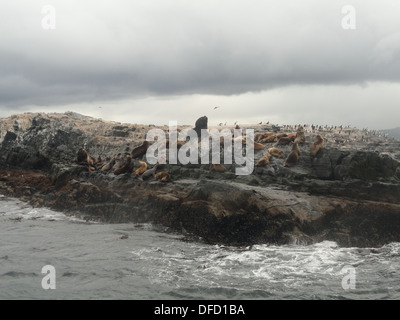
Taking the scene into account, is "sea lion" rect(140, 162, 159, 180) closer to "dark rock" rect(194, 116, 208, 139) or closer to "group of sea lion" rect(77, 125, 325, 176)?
"group of sea lion" rect(77, 125, 325, 176)

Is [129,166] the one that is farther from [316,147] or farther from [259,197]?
[316,147]

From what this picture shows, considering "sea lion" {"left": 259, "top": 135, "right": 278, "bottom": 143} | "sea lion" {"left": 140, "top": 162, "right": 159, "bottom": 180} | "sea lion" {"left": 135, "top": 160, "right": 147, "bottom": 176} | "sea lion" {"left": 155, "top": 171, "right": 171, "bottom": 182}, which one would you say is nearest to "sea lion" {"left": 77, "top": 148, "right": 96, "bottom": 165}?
"sea lion" {"left": 135, "top": 160, "right": 147, "bottom": 176}

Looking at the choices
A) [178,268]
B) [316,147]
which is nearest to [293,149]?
[316,147]

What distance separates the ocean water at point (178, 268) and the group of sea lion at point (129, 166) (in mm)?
3696

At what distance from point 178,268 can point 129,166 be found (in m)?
10.1

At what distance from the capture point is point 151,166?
21.8 metres

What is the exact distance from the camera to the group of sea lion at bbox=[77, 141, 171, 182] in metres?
20.3

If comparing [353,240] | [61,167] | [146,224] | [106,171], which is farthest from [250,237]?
[61,167]

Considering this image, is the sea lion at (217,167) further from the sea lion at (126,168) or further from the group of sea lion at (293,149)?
the sea lion at (126,168)

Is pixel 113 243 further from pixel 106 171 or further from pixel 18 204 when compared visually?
pixel 18 204

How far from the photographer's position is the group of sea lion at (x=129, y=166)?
66.5 ft

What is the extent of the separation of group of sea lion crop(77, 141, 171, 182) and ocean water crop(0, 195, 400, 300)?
3696mm

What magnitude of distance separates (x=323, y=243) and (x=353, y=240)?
1.23 meters

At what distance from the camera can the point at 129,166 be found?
21672 mm
